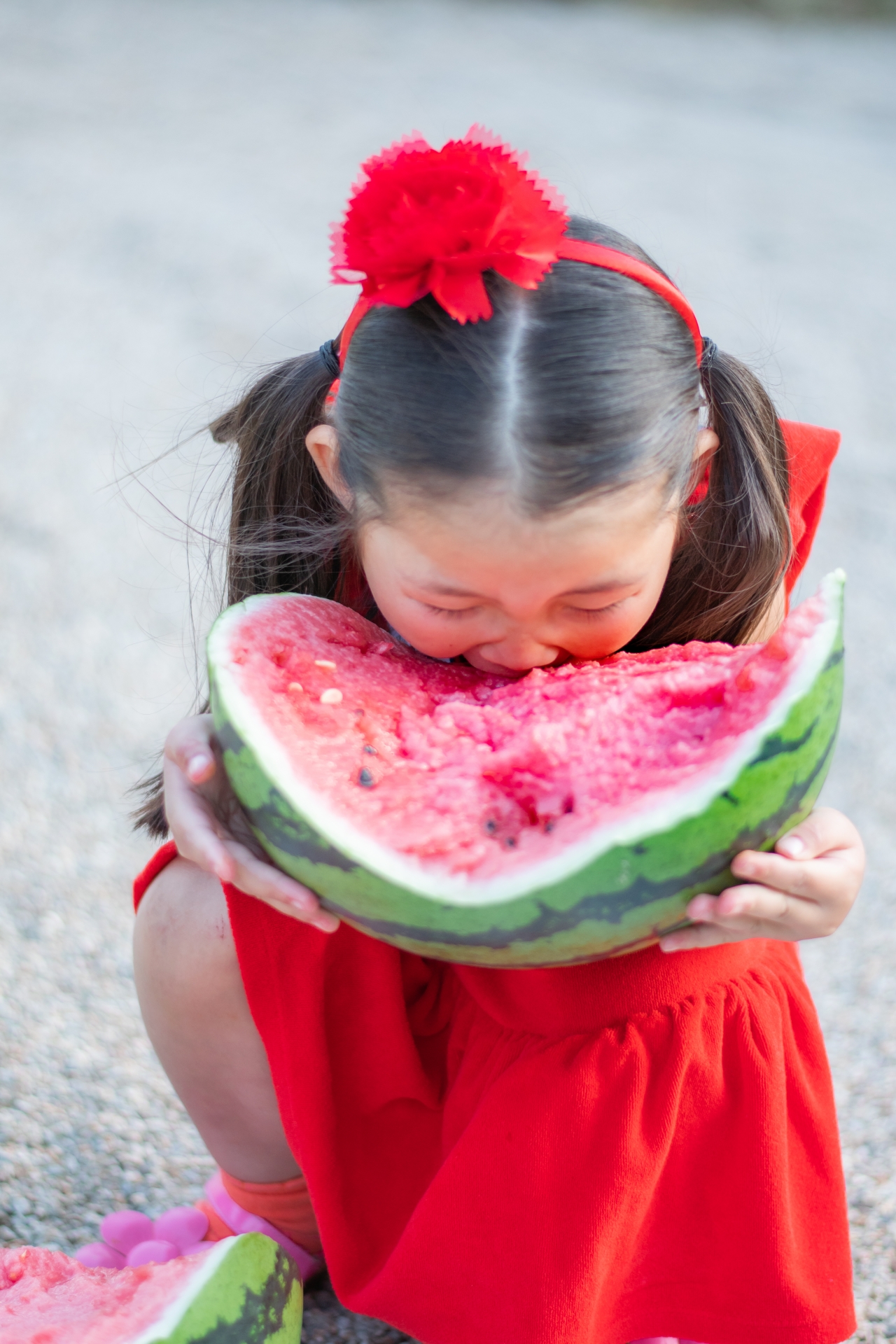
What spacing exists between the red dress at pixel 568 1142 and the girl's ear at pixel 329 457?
51cm

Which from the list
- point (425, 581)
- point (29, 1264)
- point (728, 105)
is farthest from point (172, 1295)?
point (728, 105)

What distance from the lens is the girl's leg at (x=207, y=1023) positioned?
1.55 metres

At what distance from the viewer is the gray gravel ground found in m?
1.98

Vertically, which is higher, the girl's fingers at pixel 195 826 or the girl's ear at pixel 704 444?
the girl's ear at pixel 704 444

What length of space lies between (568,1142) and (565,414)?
808 millimetres

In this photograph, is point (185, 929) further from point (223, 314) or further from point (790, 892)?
point (223, 314)

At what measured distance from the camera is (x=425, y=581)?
1332 mm

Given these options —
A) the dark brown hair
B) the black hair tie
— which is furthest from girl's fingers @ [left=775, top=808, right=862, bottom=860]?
the black hair tie

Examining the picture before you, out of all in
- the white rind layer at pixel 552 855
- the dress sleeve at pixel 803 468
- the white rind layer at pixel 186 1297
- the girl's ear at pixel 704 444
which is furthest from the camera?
the dress sleeve at pixel 803 468

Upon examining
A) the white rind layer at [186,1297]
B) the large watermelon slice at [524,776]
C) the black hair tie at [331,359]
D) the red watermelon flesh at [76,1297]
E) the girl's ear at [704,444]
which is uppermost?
the black hair tie at [331,359]

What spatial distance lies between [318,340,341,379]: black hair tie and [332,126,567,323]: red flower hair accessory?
0.30 metres

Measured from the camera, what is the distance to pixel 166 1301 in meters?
1.25

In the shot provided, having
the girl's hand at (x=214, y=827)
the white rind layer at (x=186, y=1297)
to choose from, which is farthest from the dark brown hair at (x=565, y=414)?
the white rind layer at (x=186, y=1297)

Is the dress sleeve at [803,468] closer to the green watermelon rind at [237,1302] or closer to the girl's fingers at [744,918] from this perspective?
the girl's fingers at [744,918]
